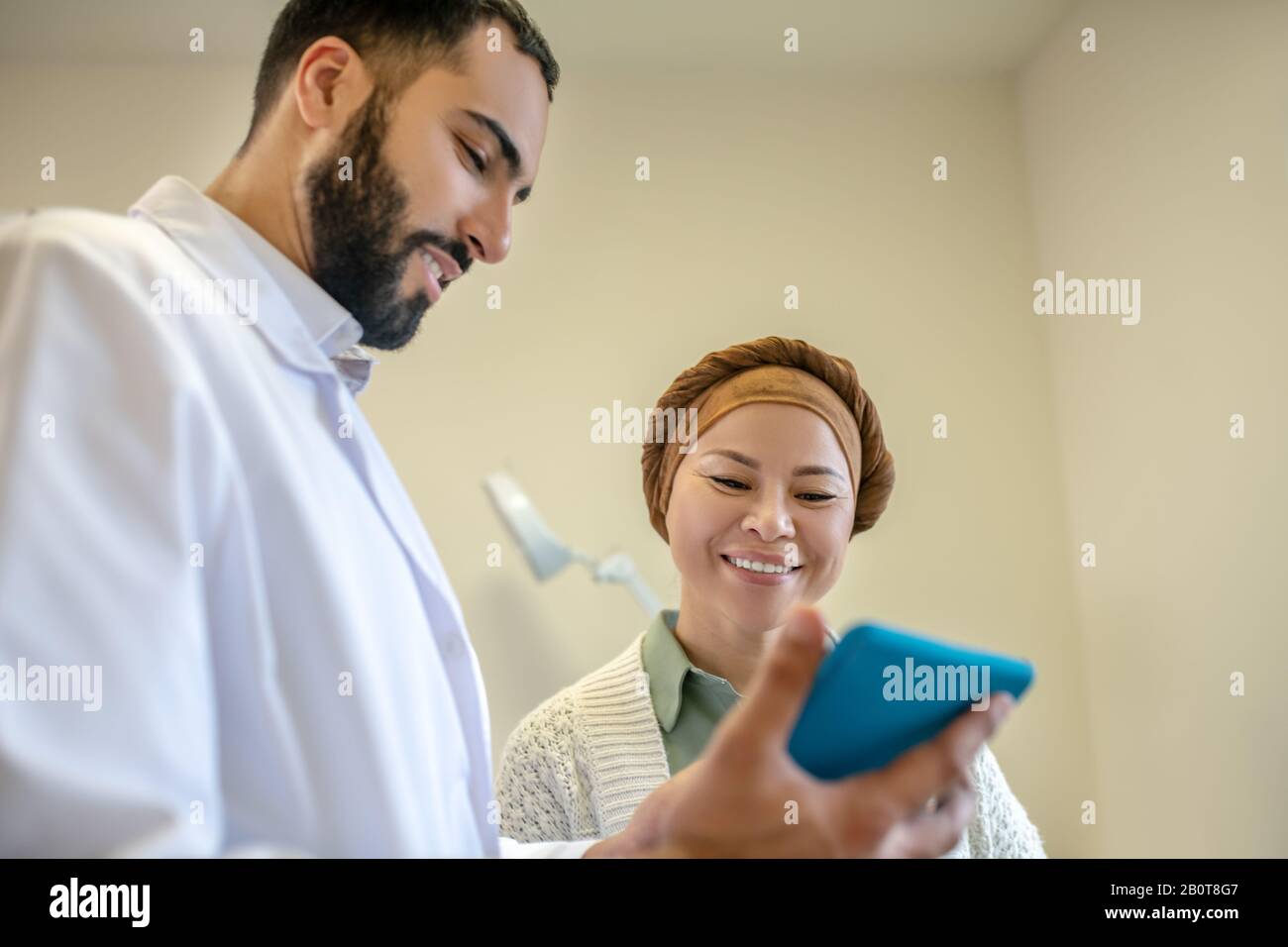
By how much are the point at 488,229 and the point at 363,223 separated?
0.11 meters

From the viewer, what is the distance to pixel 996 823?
1.19 m

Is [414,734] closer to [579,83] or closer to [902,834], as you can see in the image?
[902,834]

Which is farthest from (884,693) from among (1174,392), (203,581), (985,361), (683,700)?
(1174,392)

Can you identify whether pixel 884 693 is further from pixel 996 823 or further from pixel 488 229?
pixel 996 823

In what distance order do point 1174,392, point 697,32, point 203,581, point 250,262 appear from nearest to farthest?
point 203,581, point 250,262, point 697,32, point 1174,392

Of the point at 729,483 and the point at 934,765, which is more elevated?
the point at 729,483

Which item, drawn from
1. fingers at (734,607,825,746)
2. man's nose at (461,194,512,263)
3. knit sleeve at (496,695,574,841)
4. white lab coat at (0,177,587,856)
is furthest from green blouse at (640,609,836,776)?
fingers at (734,607,825,746)


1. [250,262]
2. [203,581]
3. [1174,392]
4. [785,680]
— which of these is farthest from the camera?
[1174,392]

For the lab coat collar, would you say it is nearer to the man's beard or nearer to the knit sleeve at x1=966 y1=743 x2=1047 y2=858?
the man's beard

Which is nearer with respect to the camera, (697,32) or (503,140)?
(503,140)

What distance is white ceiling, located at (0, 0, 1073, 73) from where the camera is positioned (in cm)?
115

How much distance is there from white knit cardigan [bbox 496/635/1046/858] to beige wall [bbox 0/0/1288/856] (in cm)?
15

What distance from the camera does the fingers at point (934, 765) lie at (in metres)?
0.57

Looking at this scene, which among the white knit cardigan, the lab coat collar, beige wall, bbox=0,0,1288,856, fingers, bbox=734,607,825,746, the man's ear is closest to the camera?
fingers, bbox=734,607,825,746
